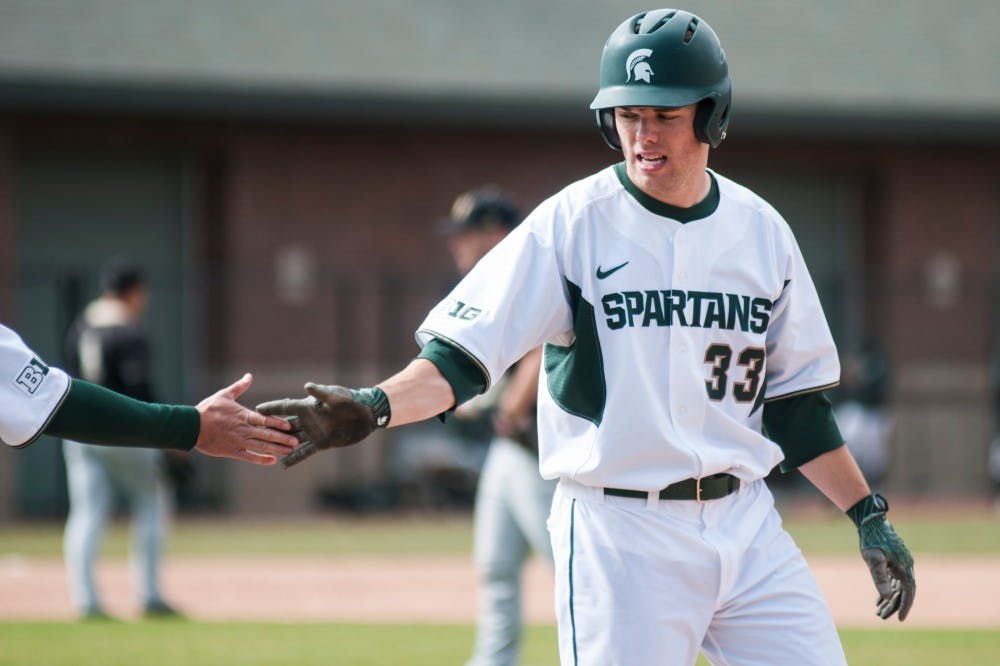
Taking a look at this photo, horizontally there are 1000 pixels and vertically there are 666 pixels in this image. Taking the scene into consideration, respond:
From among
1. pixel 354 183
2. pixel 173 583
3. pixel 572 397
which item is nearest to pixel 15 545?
pixel 173 583

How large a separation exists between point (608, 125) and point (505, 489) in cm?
298

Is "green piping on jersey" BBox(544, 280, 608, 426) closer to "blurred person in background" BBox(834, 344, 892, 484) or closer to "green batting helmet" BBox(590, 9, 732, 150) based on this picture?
"green batting helmet" BBox(590, 9, 732, 150)

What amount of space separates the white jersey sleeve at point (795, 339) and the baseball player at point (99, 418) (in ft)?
4.64

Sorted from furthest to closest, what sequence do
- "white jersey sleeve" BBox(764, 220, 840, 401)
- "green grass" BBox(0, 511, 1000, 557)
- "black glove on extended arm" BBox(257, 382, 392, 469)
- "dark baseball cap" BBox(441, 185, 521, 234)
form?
1. "green grass" BBox(0, 511, 1000, 557)
2. "dark baseball cap" BBox(441, 185, 521, 234)
3. "white jersey sleeve" BBox(764, 220, 840, 401)
4. "black glove on extended arm" BBox(257, 382, 392, 469)

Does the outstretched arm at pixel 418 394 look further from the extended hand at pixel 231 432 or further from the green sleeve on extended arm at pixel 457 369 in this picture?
the extended hand at pixel 231 432

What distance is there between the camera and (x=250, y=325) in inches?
751

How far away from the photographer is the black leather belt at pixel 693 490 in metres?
4.09

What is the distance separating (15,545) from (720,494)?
11928 millimetres

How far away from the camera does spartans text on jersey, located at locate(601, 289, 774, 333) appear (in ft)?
13.5

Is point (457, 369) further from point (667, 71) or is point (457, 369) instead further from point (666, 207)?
point (667, 71)

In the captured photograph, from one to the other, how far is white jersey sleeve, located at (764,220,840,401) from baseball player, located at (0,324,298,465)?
141 cm

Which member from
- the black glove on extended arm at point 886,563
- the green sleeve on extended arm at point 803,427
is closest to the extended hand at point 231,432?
the green sleeve on extended arm at point 803,427

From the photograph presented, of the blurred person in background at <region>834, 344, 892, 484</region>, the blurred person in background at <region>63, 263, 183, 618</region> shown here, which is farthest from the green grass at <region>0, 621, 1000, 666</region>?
the blurred person in background at <region>834, 344, 892, 484</region>

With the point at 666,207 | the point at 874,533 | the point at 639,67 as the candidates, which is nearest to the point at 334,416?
the point at 666,207
